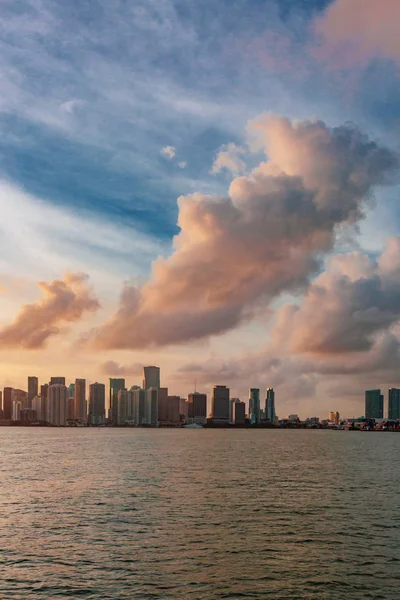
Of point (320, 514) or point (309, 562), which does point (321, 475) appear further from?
point (309, 562)

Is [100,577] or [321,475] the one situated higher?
[100,577]

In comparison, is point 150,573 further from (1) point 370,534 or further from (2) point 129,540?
(1) point 370,534

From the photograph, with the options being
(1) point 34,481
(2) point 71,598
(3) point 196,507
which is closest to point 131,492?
(3) point 196,507

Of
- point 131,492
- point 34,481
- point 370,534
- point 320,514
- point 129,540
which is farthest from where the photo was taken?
point 34,481

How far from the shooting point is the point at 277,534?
62062 mm

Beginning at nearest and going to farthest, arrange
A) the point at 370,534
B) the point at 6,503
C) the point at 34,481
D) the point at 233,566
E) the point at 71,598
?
the point at 71,598, the point at 233,566, the point at 370,534, the point at 6,503, the point at 34,481

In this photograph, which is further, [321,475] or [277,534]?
[321,475]

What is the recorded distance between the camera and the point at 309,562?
51406 mm

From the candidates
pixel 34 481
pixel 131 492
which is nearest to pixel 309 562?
pixel 131 492

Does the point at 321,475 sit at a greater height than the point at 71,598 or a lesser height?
lesser

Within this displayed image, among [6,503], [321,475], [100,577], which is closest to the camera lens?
[100,577]

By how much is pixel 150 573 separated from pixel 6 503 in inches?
1632

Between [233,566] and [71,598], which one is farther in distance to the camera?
[233,566]

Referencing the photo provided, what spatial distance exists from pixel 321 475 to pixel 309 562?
74261 mm
